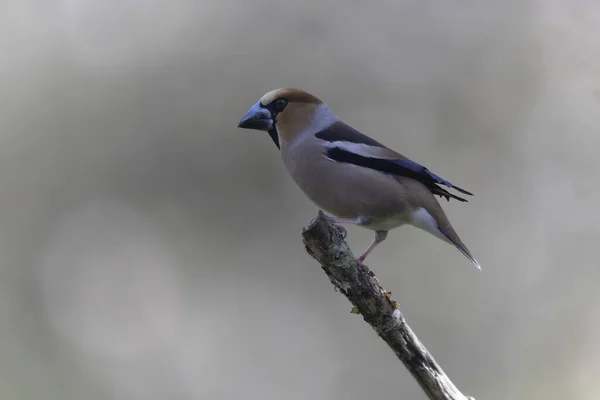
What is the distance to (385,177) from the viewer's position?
10.3 feet

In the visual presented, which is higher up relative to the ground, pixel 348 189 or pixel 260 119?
pixel 260 119

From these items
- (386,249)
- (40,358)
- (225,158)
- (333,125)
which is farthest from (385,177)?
(40,358)

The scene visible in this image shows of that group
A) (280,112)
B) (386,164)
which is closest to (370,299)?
(386,164)

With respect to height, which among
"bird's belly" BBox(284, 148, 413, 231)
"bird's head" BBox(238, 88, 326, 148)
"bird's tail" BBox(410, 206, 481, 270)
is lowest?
"bird's tail" BBox(410, 206, 481, 270)

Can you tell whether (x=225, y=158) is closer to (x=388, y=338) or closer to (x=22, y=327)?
(x=22, y=327)

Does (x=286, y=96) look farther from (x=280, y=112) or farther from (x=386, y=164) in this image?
(x=386, y=164)

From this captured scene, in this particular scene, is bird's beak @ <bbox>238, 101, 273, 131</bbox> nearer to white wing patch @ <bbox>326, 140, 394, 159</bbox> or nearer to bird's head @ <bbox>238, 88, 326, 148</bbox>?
bird's head @ <bbox>238, 88, 326, 148</bbox>

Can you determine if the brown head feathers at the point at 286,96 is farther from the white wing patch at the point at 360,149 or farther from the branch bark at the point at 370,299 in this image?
the branch bark at the point at 370,299

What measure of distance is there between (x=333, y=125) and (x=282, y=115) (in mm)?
317

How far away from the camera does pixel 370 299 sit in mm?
2629

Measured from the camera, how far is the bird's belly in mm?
3055

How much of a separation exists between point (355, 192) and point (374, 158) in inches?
10.3

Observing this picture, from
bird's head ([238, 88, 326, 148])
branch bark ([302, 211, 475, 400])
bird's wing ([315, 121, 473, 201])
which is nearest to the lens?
branch bark ([302, 211, 475, 400])

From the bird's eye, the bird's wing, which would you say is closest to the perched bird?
the bird's wing
